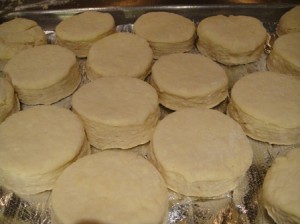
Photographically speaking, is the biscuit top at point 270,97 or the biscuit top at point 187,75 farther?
the biscuit top at point 187,75

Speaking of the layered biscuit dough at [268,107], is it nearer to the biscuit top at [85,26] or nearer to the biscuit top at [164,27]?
the biscuit top at [164,27]

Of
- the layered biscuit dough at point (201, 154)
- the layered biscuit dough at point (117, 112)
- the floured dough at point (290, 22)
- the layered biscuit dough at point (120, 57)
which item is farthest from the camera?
the floured dough at point (290, 22)

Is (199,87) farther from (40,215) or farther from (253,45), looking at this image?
(40,215)

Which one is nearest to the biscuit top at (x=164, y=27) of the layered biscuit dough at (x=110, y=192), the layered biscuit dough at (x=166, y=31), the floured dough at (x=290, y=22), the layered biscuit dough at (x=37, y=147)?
the layered biscuit dough at (x=166, y=31)

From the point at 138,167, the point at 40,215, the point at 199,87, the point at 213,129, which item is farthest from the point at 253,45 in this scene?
the point at 40,215

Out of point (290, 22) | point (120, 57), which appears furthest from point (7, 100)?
point (290, 22)

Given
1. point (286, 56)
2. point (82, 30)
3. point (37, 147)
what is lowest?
point (37, 147)

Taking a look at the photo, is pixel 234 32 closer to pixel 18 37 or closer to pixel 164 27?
pixel 164 27
